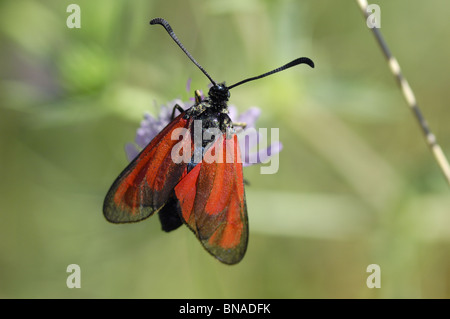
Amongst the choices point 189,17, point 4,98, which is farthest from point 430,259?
point 4,98

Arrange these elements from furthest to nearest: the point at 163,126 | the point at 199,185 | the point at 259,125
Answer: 1. the point at 259,125
2. the point at 163,126
3. the point at 199,185

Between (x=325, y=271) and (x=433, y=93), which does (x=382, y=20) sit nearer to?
(x=433, y=93)

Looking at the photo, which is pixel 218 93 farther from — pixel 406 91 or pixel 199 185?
pixel 406 91

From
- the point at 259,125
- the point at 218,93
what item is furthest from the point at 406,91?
the point at 259,125

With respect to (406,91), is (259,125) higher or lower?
higher

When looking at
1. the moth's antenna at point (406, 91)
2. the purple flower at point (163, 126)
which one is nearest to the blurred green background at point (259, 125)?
the purple flower at point (163, 126)

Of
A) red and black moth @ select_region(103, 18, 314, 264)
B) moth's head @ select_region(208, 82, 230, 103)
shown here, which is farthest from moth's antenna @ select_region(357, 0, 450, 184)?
moth's head @ select_region(208, 82, 230, 103)

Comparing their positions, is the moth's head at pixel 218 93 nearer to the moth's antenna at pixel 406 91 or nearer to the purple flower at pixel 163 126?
the purple flower at pixel 163 126
